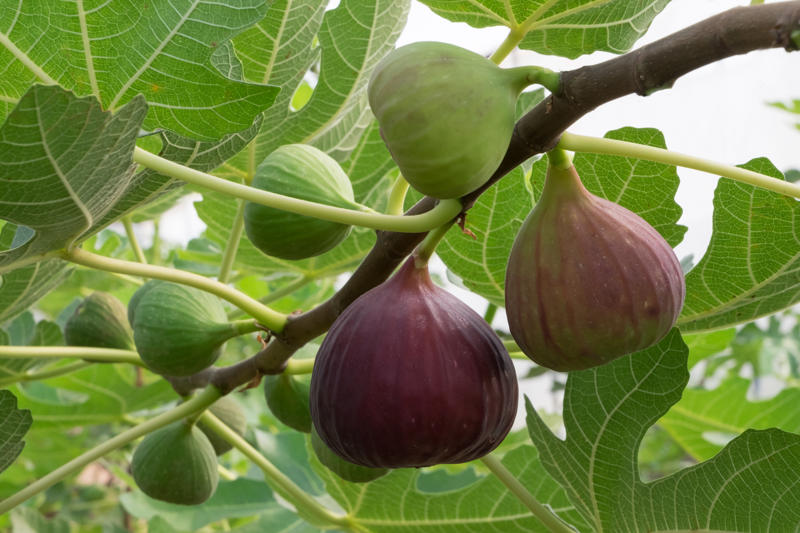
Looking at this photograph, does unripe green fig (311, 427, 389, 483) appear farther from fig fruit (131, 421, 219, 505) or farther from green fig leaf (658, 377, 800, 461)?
green fig leaf (658, 377, 800, 461)

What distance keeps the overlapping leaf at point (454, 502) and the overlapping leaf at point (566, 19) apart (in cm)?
70

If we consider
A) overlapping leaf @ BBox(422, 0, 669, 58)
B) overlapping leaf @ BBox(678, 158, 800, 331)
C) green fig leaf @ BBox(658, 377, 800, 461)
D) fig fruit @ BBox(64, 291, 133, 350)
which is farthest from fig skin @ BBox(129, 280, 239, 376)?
green fig leaf @ BBox(658, 377, 800, 461)

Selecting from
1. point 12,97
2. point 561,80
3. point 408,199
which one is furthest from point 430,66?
point 408,199

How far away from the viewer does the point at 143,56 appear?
2.66 ft

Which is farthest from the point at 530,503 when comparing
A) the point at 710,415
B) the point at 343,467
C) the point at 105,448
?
the point at 710,415

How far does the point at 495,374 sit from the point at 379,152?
0.84 metres

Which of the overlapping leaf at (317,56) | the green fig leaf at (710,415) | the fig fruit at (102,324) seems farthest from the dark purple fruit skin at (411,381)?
the green fig leaf at (710,415)

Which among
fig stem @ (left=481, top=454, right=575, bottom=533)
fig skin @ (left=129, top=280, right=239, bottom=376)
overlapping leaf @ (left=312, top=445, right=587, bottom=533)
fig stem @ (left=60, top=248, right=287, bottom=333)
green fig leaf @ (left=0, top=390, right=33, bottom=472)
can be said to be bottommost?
overlapping leaf @ (left=312, top=445, right=587, bottom=533)

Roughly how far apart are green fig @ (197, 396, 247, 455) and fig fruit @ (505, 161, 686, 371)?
2.71ft

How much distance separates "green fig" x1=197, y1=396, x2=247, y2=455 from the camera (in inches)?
57.1

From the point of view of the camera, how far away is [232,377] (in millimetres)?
1181

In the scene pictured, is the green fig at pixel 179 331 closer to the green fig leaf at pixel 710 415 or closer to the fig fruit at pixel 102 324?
the fig fruit at pixel 102 324

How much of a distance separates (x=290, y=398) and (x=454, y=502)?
0.38 m

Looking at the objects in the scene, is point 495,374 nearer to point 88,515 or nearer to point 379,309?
point 379,309
